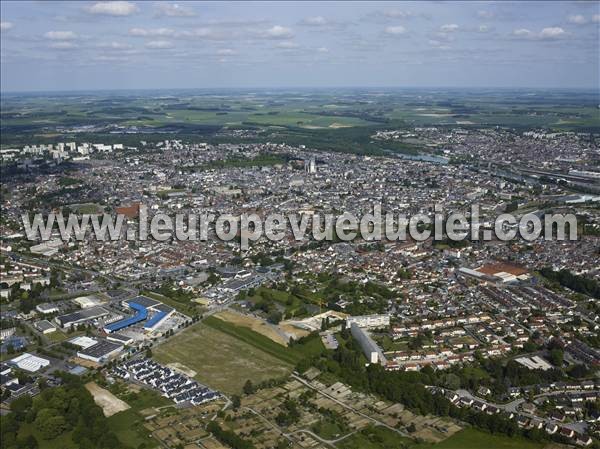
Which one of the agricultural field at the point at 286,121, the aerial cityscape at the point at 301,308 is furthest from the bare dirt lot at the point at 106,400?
the agricultural field at the point at 286,121

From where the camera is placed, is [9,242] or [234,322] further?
[9,242]

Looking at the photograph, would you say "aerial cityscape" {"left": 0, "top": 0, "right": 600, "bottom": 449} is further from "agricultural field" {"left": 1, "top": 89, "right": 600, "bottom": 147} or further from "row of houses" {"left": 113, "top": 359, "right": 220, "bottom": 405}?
"agricultural field" {"left": 1, "top": 89, "right": 600, "bottom": 147}

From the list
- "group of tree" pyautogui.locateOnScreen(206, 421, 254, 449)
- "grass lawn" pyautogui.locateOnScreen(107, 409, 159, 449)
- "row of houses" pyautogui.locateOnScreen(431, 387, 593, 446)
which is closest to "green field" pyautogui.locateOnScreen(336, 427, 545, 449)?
"row of houses" pyautogui.locateOnScreen(431, 387, 593, 446)

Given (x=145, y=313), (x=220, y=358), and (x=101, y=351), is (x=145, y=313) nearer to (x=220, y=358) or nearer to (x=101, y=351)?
(x=101, y=351)

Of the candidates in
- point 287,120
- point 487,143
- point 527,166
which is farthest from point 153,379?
point 287,120

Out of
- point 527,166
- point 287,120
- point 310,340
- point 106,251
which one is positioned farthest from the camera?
point 287,120

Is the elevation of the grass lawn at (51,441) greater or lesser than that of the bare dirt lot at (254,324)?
lesser

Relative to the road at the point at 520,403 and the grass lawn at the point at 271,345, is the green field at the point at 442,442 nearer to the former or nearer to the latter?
the road at the point at 520,403

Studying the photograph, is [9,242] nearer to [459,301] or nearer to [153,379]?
[153,379]
